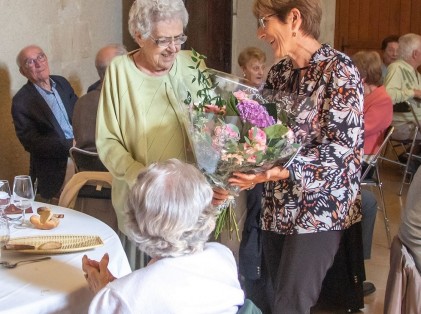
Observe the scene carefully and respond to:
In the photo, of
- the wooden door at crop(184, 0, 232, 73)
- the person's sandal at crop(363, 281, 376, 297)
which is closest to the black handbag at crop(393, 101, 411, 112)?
the wooden door at crop(184, 0, 232, 73)

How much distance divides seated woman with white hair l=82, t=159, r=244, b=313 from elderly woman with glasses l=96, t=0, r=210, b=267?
859 mm

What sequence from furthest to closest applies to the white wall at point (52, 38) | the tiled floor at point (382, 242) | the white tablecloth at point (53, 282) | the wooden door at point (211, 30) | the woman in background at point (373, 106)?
the wooden door at point (211, 30) < the white wall at point (52, 38) < the woman in background at point (373, 106) < the tiled floor at point (382, 242) < the white tablecloth at point (53, 282)

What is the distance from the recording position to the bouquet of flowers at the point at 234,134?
253 cm

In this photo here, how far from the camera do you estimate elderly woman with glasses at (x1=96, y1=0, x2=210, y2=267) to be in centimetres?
288

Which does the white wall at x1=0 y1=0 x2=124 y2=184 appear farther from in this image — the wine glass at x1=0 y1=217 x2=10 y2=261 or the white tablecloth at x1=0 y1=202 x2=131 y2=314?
the wine glass at x1=0 y1=217 x2=10 y2=261

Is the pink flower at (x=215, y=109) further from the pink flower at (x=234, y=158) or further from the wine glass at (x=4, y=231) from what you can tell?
the wine glass at (x=4, y=231)

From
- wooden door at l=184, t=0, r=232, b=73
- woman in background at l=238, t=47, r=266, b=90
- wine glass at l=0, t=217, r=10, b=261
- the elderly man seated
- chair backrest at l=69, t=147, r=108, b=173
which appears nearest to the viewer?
wine glass at l=0, t=217, r=10, b=261

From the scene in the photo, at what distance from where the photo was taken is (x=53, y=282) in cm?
232

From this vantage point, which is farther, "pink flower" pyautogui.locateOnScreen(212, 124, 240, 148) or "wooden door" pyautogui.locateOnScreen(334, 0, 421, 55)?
"wooden door" pyautogui.locateOnScreen(334, 0, 421, 55)

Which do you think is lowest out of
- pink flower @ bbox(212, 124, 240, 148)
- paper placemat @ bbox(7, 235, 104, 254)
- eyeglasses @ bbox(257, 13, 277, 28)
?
paper placemat @ bbox(7, 235, 104, 254)

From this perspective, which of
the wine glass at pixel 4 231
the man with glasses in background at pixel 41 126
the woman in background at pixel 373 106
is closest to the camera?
the wine glass at pixel 4 231

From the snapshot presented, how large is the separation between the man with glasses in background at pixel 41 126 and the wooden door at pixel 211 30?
2860 mm

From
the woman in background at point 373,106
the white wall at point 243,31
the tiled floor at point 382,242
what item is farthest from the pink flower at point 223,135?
the white wall at point 243,31

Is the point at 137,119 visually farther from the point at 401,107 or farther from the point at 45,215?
the point at 401,107
